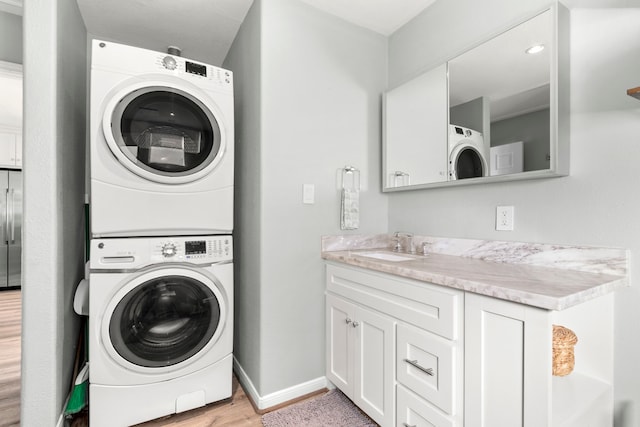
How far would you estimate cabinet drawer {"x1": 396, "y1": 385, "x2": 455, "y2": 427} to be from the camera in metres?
1.12

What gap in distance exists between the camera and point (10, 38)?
174 centimetres

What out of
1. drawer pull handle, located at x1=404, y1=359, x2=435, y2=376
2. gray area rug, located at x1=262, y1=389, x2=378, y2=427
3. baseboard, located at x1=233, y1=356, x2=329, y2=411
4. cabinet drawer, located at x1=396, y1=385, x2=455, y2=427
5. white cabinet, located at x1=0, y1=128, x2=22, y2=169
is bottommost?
gray area rug, located at x1=262, y1=389, x2=378, y2=427

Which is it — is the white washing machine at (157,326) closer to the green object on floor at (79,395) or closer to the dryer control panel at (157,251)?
the dryer control panel at (157,251)

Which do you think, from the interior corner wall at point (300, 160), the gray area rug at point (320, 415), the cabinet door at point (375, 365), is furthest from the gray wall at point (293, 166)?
the cabinet door at point (375, 365)

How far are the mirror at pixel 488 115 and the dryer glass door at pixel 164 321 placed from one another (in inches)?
55.8

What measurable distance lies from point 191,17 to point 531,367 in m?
2.59

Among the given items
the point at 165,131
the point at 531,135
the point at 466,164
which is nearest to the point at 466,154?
the point at 466,164

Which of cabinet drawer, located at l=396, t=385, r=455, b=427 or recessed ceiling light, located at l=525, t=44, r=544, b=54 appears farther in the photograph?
recessed ceiling light, located at l=525, t=44, r=544, b=54

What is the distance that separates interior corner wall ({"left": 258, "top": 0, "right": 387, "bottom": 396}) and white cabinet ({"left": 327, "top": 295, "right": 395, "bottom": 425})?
0.14 metres

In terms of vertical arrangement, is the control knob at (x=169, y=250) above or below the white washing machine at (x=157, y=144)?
below

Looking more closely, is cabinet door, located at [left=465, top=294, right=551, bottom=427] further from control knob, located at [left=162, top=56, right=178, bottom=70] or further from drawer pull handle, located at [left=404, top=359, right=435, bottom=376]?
control knob, located at [left=162, top=56, right=178, bottom=70]

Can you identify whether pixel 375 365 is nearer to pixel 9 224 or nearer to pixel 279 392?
pixel 279 392

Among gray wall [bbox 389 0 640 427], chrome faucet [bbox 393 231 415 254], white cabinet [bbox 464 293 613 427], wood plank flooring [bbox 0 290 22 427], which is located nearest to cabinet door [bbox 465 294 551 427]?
white cabinet [bbox 464 293 613 427]

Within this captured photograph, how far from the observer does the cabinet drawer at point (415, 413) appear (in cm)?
112
